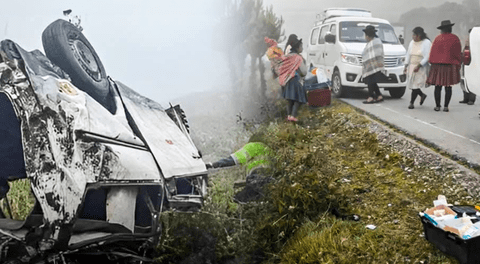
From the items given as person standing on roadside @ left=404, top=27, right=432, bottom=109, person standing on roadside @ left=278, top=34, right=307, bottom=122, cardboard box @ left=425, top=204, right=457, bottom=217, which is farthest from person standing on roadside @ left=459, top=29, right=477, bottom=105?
cardboard box @ left=425, top=204, right=457, bottom=217

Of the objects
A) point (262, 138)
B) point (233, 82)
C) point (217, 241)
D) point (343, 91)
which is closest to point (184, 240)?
point (217, 241)

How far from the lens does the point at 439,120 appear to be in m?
4.52

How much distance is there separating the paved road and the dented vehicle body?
96.3 inches

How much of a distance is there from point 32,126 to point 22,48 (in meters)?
0.51

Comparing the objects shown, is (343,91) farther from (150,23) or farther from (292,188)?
(150,23)

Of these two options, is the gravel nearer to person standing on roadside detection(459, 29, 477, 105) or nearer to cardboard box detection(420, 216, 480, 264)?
cardboard box detection(420, 216, 480, 264)

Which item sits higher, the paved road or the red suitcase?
the red suitcase

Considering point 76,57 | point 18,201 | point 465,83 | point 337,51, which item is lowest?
point 18,201

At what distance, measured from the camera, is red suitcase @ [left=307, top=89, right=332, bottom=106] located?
543 cm

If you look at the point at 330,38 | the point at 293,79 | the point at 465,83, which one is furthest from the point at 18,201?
the point at 465,83

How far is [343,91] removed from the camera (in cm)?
573

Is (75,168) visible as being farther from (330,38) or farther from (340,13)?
(330,38)

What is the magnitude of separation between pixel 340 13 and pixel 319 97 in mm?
977

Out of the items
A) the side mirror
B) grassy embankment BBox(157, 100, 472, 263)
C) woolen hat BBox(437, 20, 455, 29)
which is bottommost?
grassy embankment BBox(157, 100, 472, 263)
